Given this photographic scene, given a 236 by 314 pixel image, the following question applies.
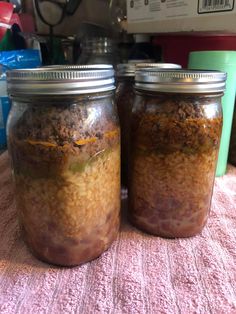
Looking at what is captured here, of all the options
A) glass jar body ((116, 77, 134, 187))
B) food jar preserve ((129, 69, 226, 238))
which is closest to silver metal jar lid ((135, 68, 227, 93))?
food jar preserve ((129, 69, 226, 238))

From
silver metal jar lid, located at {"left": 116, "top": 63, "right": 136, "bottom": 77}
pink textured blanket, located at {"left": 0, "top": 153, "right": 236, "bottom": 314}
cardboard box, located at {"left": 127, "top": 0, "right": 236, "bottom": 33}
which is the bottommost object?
pink textured blanket, located at {"left": 0, "top": 153, "right": 236, "bottom": 314}

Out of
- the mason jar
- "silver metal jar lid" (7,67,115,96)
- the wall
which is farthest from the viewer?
the wall

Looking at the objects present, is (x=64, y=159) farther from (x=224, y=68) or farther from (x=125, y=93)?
(x=224, y=68)

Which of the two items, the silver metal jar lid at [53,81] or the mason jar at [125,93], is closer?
the silver metal jar lid at [53,81]

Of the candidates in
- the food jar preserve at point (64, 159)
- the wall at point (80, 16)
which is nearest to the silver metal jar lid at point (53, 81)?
the food jar preserve at point (64, 159)

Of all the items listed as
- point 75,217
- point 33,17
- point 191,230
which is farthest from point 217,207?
point 33,17

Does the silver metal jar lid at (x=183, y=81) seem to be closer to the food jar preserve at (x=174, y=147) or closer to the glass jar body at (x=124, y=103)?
the food jar preserve at (x=174, y=147)

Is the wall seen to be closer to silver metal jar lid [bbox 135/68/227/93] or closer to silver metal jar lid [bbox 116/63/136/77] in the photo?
silver metal jar lid [bbox 116/63/136/77]
